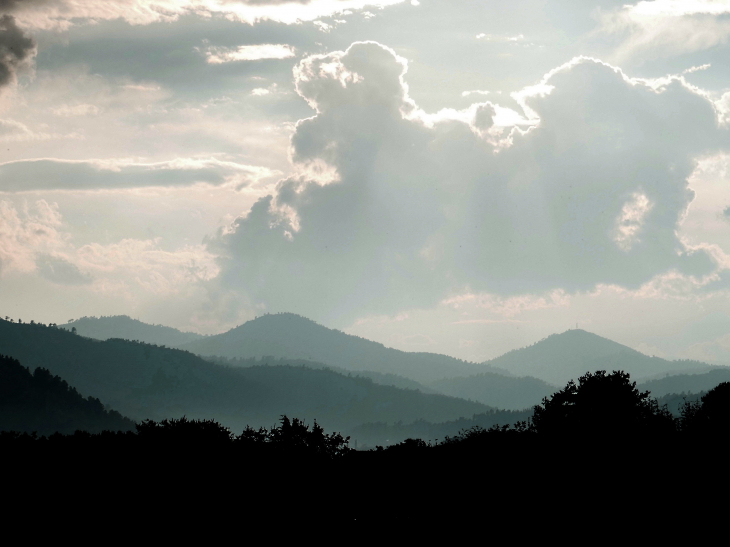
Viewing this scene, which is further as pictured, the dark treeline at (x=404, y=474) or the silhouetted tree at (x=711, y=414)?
the silhouetted tree at (x=711, y=414)

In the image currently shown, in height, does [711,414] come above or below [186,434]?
above

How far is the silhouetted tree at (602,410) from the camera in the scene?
108 meters

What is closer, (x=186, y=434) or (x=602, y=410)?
(x=186, y=434)

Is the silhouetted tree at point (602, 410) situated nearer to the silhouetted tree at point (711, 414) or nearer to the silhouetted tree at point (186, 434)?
the silhouetted tree at point (711, 414)

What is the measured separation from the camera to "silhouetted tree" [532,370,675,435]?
108 m

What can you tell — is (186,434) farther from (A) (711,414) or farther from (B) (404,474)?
(A) (711,414)

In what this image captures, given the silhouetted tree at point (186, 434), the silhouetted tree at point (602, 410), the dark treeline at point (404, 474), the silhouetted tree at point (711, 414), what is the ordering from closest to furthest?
1. the dark treeline at point (404, 474)
2. the silhouetted tree at point (186, 434)
3. the silhouetted tree at point (711, 414)
4. the silhouetted tree at point (602, 410)

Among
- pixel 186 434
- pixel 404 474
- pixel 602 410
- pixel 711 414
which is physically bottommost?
pixel 404 474

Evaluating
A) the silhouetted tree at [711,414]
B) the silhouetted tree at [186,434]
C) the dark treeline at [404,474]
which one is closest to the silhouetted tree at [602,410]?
the dark treeline at [404,474]

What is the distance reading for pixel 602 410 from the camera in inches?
4579

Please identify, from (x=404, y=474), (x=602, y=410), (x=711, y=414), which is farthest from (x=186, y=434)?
(x=711, y=414)

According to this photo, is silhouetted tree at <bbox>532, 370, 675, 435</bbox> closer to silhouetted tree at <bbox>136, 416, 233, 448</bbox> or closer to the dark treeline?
the dark treeline

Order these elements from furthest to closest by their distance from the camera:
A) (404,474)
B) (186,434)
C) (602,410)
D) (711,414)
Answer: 1. (602,410)
2. (711,414)
3. (186,434)
4. (404,474)

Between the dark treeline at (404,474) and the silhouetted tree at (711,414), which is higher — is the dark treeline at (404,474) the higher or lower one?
the lower one
